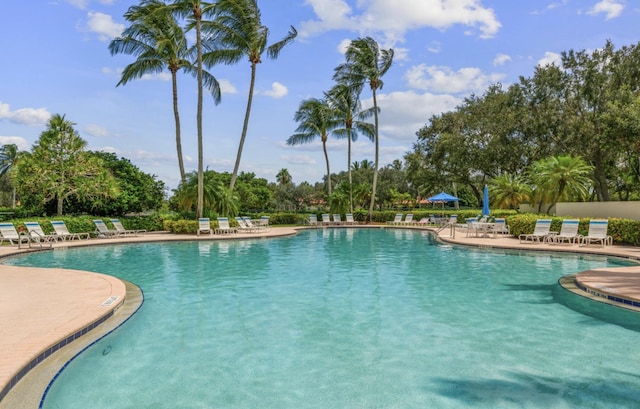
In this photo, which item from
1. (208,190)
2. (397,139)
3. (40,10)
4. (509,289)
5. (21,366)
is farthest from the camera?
(397,139)

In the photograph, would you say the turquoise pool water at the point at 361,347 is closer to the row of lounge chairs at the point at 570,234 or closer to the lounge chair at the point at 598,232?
the lounge chair at the point at 598,232

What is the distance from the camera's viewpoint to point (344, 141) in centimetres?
3988

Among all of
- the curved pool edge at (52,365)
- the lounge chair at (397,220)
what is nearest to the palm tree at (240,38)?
the lounge chair at (397,220)

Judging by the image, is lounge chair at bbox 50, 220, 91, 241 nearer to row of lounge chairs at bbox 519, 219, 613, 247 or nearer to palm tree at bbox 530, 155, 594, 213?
row of lounge chairs at bbox 519, 219, 613, 247

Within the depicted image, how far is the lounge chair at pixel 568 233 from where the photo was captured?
16.7 meters

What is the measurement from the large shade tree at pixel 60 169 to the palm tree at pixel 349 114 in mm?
20513

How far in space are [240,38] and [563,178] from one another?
2109 cm

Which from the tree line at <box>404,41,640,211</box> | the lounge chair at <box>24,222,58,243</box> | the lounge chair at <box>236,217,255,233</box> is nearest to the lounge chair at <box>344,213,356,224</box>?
the tree line at <box>404,41,640,211</box>

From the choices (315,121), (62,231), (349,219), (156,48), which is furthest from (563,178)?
(62,231)

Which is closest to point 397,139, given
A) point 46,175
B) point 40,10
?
point 46,175

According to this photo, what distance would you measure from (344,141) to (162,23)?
62.4 feet

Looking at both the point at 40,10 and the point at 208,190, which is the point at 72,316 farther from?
the point at 208,190

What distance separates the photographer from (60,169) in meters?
23.6

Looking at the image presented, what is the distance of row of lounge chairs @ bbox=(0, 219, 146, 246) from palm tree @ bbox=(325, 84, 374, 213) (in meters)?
20.0
